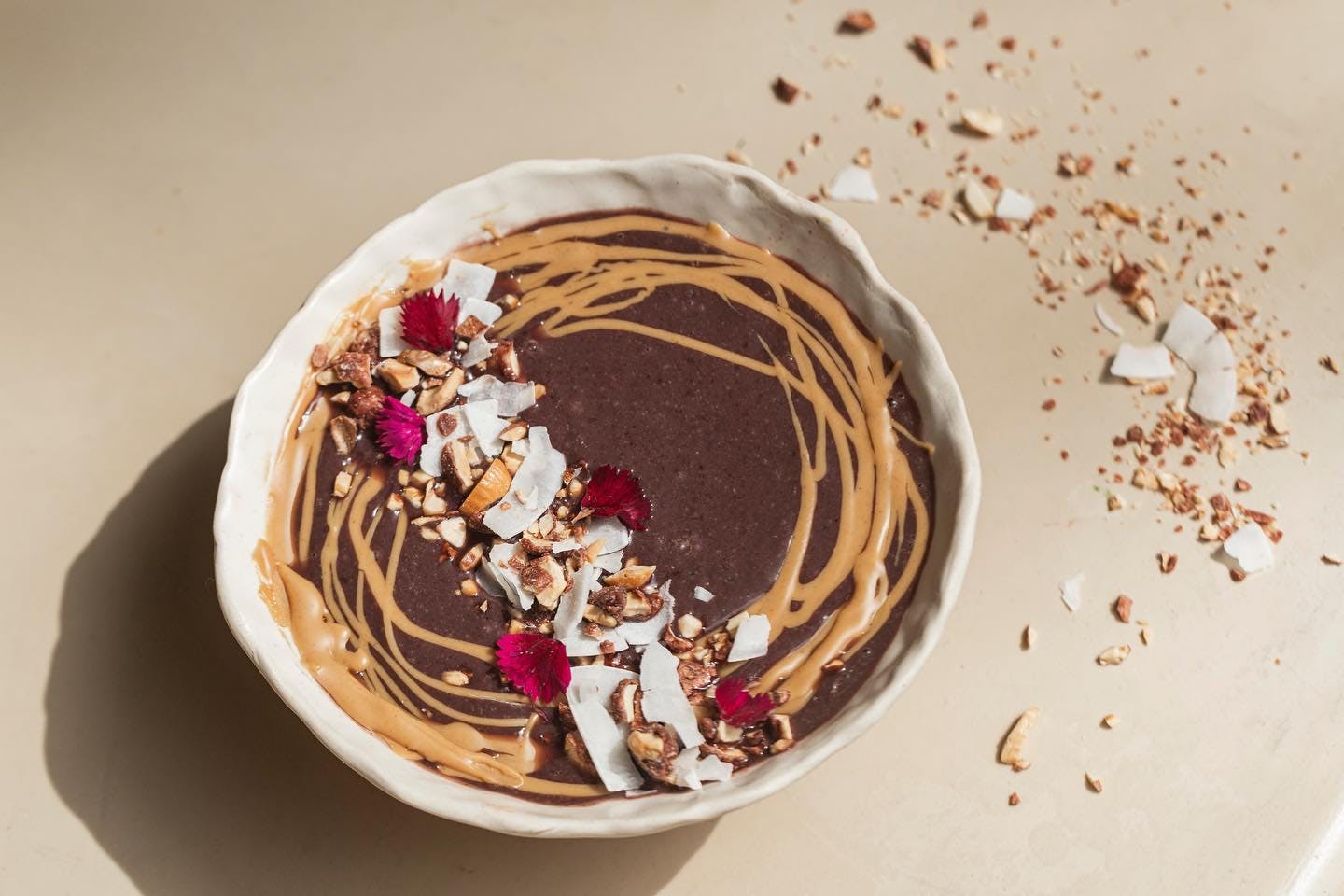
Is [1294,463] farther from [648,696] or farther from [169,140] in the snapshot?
[169,140]

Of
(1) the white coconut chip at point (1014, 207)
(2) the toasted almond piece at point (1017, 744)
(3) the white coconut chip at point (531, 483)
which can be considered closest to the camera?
(3) the white coconut chip at point (531, 483)

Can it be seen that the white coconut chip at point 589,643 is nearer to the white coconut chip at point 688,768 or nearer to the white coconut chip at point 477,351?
the white coconut chip at point 688,768

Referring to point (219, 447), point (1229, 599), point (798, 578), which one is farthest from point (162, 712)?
point (1229, 599)

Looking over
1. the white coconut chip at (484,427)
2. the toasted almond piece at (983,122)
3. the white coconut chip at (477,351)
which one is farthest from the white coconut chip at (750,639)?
the toasted almond piece at (983,122)

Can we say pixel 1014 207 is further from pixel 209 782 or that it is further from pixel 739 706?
pixel 209 782

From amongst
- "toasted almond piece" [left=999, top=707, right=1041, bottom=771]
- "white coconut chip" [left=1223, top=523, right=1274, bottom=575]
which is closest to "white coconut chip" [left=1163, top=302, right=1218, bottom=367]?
"white coconut chip" [left=1223, top=523, right=1274, bottom=575]

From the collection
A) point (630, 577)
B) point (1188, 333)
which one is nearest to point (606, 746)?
point (630, 577)

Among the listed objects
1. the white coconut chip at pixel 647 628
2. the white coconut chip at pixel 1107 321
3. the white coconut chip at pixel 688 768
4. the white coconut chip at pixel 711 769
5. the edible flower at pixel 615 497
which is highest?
the edible flower at pixel 615 497
